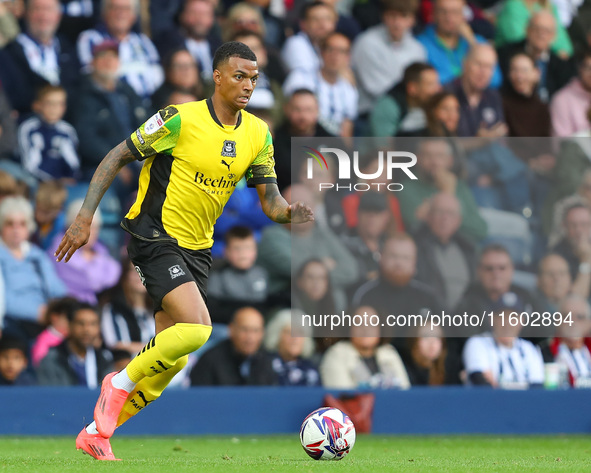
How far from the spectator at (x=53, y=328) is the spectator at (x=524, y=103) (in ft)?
19.7

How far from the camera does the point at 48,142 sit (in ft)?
38.7

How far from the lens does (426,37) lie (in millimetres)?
14055

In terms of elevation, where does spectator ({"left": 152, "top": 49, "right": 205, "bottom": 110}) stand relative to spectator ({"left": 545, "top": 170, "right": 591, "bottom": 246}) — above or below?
above

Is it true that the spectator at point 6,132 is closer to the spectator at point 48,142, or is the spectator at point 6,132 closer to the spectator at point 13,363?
the spectator at point 48,142

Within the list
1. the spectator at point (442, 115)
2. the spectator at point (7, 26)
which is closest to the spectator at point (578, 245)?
the spectator at point (442, 115)

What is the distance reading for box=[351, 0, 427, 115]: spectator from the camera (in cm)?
1348

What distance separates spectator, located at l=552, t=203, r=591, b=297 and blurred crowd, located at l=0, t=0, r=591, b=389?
25 millimetres

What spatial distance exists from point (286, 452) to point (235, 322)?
9.53 ft

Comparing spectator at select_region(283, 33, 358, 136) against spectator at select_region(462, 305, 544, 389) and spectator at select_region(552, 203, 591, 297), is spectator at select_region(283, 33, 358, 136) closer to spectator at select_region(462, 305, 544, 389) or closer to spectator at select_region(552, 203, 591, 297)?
spectator at select_region(552, 203, 591, 297)

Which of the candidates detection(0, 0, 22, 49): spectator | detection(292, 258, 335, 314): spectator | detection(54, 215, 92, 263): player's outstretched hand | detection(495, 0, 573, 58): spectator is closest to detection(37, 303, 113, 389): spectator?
detection(292, 258, 335, 314): spectator

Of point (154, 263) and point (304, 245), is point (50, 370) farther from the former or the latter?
point (154, 263)

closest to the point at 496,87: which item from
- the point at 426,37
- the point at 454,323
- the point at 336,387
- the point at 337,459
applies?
the point at 426,37

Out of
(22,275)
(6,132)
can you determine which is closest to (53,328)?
(22,275)

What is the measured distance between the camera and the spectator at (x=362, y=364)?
11508 millimetres
